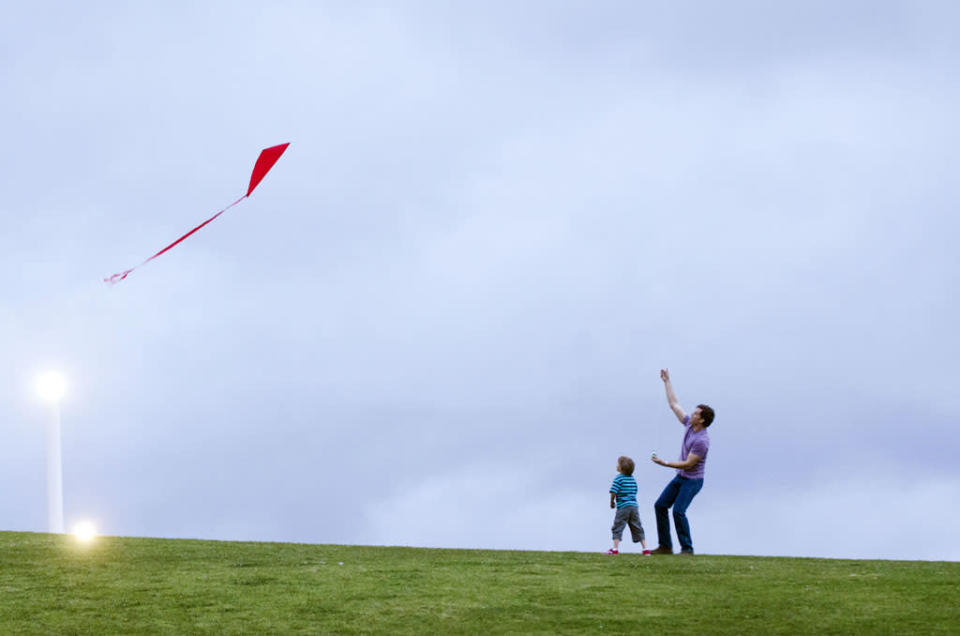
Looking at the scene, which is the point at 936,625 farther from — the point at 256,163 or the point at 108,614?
the point at 256,163

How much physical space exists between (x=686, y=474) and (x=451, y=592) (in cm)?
461

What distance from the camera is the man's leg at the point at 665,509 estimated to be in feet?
58.9

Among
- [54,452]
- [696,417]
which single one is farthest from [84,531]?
[696,417]

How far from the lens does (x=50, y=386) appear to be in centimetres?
2164

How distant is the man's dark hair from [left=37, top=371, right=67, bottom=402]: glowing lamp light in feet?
36.4

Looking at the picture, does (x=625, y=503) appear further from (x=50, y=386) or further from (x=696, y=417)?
(x=50, y=386)

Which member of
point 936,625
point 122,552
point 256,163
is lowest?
point 936,625

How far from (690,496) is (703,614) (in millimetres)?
4219

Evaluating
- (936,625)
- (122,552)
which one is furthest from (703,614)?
(122,552)

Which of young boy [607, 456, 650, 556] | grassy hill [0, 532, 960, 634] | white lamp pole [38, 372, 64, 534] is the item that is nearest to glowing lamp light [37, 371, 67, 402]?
white lamp pole [38, 372, 64, 534]

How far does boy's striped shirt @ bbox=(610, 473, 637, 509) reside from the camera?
19203 millimetres

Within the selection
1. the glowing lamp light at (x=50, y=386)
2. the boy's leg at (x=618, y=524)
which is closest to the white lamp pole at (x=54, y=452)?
the glowing lamp light at (x=50, y=386)

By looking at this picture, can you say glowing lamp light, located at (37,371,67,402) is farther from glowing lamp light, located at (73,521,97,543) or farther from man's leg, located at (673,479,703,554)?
man's leg, located at (673,479,703,554)

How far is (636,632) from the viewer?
42.0 ft
